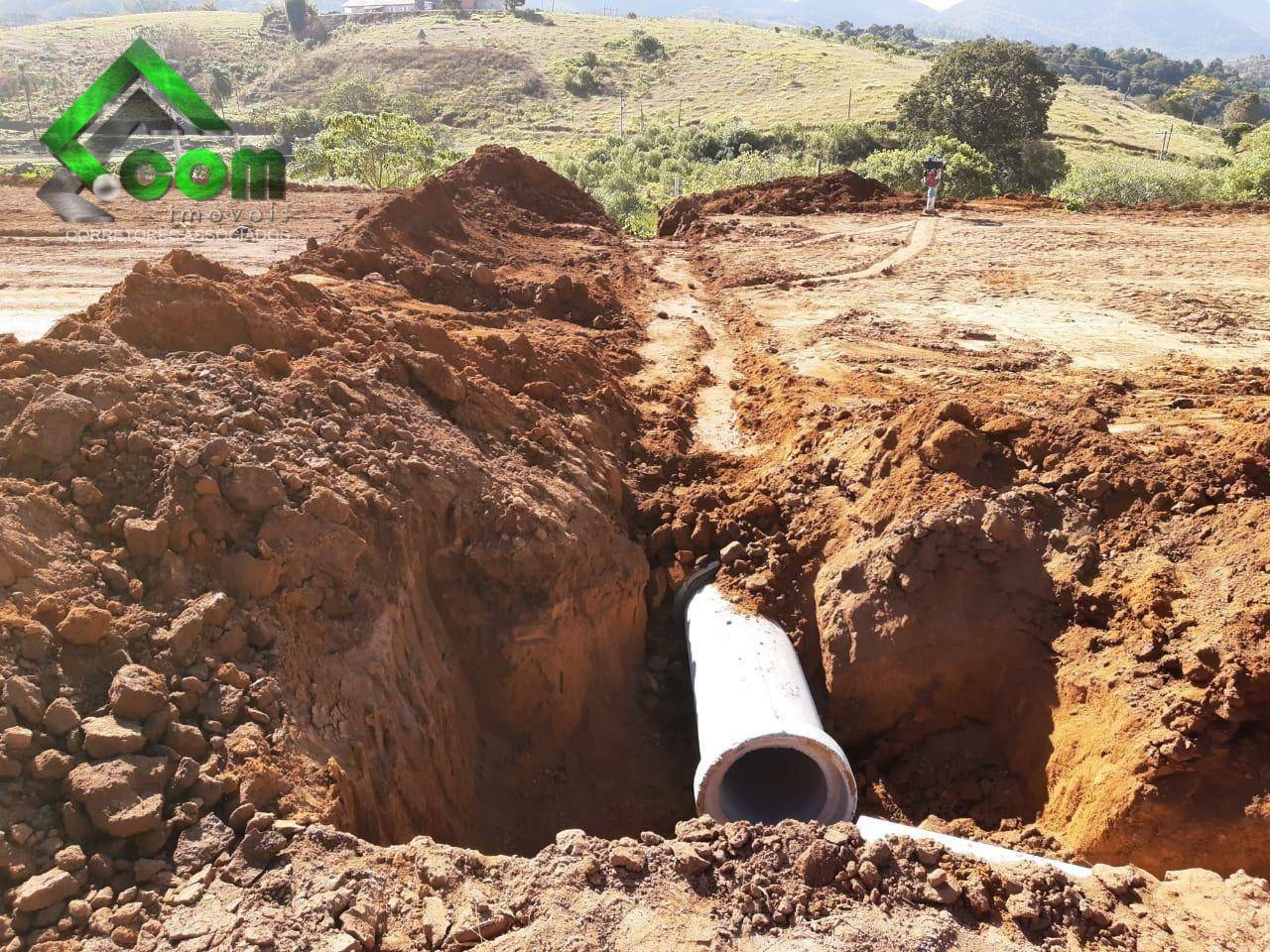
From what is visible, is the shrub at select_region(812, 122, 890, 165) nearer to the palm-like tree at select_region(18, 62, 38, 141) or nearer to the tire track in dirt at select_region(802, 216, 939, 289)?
the tire track in dirt at select_region(802, 216, 939, 289)

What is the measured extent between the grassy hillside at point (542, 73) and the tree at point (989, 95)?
10.6 meters

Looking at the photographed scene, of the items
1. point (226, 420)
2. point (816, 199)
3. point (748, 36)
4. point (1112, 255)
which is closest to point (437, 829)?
point (226, 420)

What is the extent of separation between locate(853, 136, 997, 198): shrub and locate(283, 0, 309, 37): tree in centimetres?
8425

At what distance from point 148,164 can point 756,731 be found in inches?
1331

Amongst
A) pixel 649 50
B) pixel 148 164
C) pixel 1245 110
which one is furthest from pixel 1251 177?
pixel 1245 110

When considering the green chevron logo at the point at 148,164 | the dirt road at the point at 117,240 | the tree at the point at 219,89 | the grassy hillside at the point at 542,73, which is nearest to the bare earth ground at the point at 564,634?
the dirt road at the point at 117,240

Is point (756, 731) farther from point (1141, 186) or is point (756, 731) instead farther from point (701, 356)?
point (1141, 186)

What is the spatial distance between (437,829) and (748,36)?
87927 millimetres

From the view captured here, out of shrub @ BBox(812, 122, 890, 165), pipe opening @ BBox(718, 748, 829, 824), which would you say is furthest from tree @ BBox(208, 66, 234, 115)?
pipe opening @ BBox(718, 748, 829, 824)

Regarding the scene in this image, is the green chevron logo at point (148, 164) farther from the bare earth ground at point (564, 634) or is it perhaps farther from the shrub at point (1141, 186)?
the shrub at point (1141, 186)

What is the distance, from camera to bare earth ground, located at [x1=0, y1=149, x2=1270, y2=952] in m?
4.40

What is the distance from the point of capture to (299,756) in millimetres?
5133

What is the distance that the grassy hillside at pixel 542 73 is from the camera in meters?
57.8

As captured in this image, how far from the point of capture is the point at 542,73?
2805 inches
